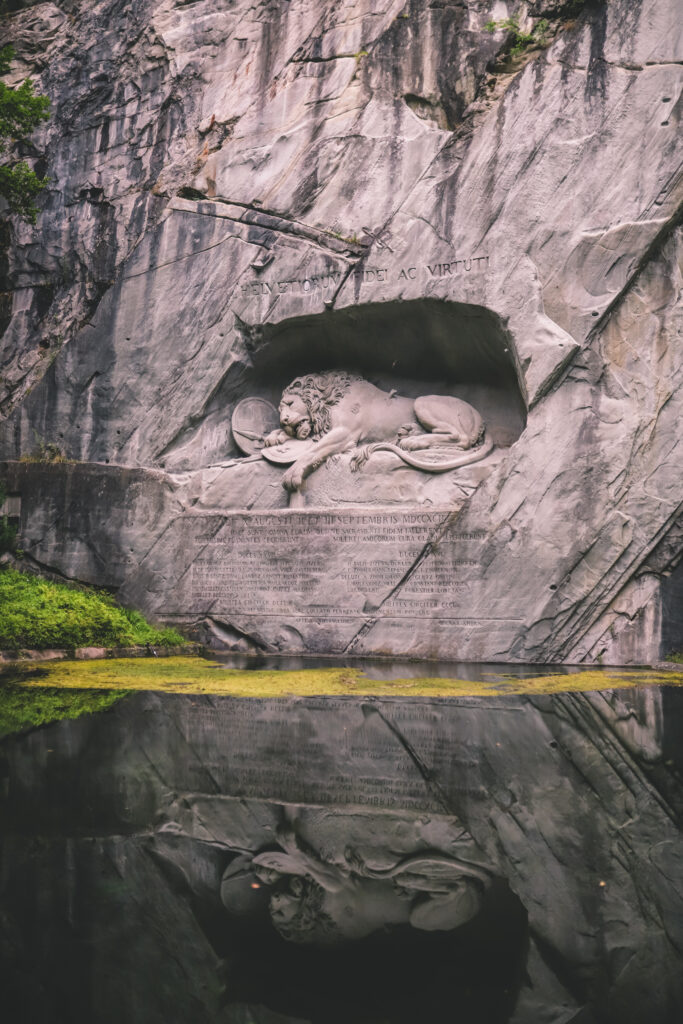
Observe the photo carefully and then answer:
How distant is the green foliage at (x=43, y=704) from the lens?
16.7 ft

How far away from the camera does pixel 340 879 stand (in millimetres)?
2811

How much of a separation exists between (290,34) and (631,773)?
443 inches

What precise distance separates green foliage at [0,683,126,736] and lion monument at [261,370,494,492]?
462 cm

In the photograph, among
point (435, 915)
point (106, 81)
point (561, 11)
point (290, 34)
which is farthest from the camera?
point (106, 81)

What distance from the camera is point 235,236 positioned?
1117 centimetres

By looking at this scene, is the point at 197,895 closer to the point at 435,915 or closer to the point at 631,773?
the point at 435,915

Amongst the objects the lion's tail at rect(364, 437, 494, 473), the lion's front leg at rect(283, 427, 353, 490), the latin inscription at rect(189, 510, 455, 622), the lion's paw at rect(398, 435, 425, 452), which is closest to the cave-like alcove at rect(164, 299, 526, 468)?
the lion's tail at rect(364, 437, 494, 473)

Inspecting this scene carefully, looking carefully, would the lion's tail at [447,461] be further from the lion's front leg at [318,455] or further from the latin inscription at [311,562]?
the latin inscription at [311,562]

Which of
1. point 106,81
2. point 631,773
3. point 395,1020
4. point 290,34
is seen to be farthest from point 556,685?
point 106,81

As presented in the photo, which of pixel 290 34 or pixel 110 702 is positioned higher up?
pixel 290 34

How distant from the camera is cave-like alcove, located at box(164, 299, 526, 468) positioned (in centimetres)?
1034

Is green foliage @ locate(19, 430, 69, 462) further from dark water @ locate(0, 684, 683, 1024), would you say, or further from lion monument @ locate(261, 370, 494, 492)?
dark water @ locate(0, 684, 683, 1024)

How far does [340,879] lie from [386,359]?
29.4 feet

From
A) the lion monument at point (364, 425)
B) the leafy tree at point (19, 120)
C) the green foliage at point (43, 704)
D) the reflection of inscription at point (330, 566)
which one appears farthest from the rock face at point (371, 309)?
the green foliage at point (43, 704)
